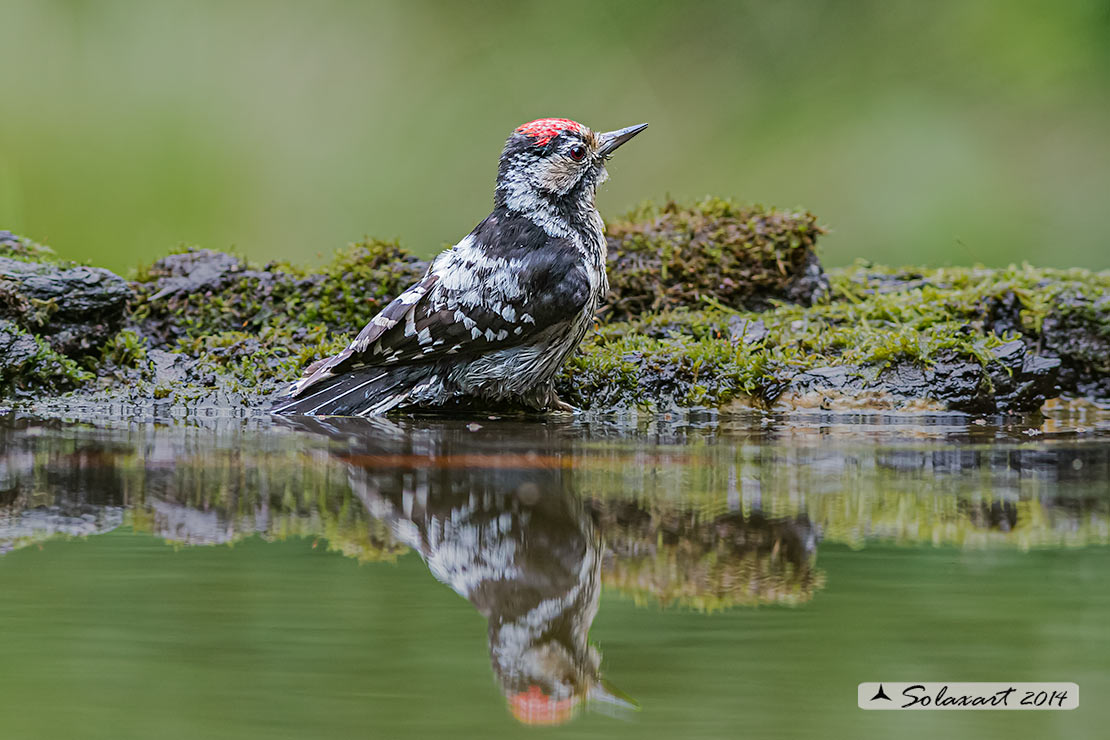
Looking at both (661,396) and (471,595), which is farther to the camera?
(661,396)

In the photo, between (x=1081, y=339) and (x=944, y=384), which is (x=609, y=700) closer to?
(x=944, y=384)

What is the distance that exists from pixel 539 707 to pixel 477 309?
330cm

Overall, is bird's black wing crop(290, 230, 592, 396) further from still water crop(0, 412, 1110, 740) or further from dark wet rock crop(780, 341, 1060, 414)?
still water crop(0, 412, 1110, 740)

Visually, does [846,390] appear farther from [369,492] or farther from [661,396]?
[369,492]

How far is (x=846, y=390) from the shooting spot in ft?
16.2

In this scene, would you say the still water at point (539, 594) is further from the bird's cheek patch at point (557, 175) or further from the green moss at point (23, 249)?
the green moss at point (23, 249)

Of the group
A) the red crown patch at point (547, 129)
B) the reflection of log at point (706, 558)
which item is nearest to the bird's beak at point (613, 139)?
the red crown patch at point (547, 129)

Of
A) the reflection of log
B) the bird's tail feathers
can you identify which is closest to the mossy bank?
the bird's tail feathers

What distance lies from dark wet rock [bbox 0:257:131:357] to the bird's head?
6.82ft

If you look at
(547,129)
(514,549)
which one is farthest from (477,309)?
(514,549)

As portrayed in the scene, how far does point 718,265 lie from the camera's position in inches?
243

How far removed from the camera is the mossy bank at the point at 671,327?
4977 mm

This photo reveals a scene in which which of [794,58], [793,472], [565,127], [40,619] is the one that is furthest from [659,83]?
[40,619]

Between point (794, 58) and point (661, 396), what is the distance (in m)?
5.99
